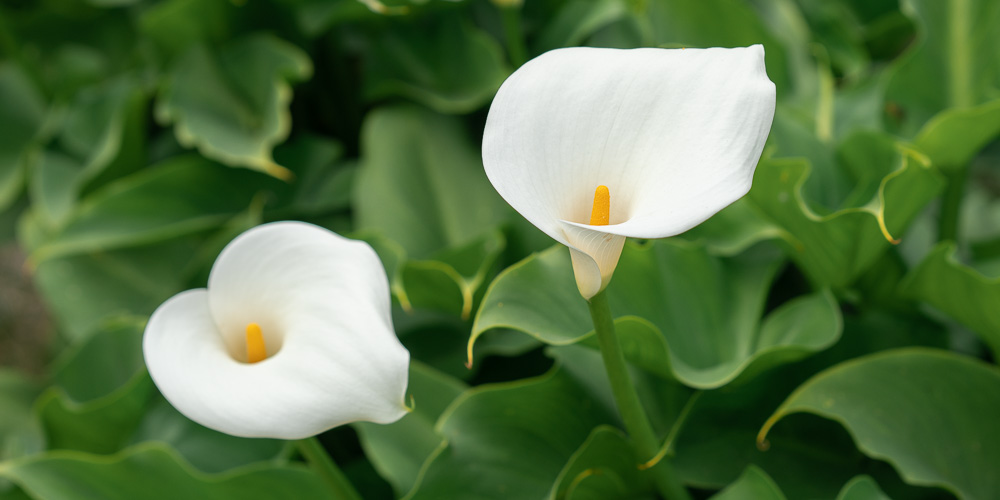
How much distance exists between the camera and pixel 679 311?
51 cm

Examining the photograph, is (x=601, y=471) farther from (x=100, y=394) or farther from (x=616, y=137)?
(x=100, y=394)

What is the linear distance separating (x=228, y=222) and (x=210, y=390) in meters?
0.45

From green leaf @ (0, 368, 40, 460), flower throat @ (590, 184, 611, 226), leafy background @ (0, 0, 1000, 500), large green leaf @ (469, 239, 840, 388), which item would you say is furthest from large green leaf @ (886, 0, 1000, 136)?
green leaf @ (0, 368, 40, 460)

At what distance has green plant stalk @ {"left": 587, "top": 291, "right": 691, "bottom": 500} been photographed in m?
0.37

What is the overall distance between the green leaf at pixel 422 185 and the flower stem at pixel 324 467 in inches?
9.3

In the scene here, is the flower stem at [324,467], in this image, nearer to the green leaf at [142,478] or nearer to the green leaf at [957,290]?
the green leaf at [142,478]

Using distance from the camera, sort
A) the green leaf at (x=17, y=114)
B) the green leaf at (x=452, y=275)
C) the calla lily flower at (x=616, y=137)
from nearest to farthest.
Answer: the calla lily flower at (x=616, y=137)
the green leaf at (x=452, y=275)
the green leaf at (x=17, y=114)

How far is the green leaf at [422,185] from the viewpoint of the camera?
675 mm

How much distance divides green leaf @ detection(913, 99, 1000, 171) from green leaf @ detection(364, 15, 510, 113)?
1.16 ft

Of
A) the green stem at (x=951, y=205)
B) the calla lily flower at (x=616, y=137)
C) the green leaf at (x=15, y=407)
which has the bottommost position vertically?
the green leaf at (x=15, y=407)

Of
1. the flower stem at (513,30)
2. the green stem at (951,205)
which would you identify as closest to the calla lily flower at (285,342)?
the flower stem at (513,30)

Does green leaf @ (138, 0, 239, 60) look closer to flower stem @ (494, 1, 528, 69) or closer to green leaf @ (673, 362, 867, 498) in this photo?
flower stem @ (494, 1, 528, 69)

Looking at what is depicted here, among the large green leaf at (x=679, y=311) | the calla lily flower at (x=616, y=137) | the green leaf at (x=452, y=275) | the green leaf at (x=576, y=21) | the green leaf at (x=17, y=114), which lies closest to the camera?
the calla lily flower at (x=616, y=137)

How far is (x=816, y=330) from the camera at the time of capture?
1.61 feet
